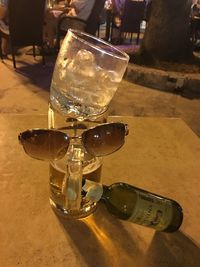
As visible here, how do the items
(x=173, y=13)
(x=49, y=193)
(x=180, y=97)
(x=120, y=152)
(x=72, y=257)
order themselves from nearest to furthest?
(x=72, y=257), (x=49, y=193), (x=120, y=152), (x=180, y=97), (x=173, y=13)

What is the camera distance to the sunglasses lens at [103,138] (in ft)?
1.94

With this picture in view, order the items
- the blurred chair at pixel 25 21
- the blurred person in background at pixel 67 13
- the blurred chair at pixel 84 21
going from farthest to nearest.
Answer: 1. the blurred person in background at pixel 67 13
2. the blurred chair at pixel 84 21
3. the blurred chair at pixel 25 21

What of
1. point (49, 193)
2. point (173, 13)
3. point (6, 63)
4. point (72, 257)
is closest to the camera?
point (72, 257)

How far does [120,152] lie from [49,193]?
269 millimetres

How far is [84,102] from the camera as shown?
0.62 meters

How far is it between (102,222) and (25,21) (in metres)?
3.46

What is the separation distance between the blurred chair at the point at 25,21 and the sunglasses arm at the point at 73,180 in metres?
3.31

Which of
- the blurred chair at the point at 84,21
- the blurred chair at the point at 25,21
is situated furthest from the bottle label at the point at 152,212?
the blurred chair at the point at 84,21

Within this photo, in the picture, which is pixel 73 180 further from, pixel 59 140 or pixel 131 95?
pixel 131 95

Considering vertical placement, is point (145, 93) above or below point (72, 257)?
below

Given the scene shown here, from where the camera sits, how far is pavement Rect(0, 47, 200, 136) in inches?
114

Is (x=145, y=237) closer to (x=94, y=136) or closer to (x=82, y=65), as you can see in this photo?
(x=94, y=136)

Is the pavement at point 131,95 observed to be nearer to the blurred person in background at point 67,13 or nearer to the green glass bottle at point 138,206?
the blurred person in background at point 67,13

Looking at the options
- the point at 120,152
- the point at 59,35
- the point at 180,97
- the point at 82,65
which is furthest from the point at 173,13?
the point at 82,65
